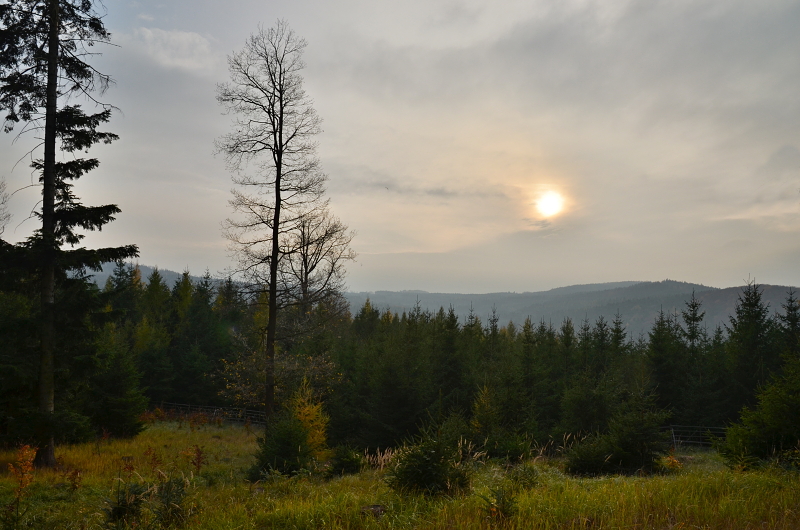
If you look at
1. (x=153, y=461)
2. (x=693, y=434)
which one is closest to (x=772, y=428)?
(x=153, y=461)

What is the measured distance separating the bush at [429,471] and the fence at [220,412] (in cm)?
2724

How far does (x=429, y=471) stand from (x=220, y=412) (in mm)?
33499

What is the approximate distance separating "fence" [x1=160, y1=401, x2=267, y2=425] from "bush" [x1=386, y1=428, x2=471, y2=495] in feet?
89.4

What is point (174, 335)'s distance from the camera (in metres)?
43.4

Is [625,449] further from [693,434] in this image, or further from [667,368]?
[667,368]

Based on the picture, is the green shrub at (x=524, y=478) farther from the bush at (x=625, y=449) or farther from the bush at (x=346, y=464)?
the bush at (x=346, y=464)

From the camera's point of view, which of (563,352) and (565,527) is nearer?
(565,527)

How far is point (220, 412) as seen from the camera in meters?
35.2

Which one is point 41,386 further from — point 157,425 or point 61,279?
point 157,425

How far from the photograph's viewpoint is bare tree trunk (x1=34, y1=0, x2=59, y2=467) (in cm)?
1252

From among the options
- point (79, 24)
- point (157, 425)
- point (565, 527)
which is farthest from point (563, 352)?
point (79, 24)

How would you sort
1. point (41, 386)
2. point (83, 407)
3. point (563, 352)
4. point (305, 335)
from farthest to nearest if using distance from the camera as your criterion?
point (563, 352) < point (83, 407) < point (305, 335) < point (41, 386)

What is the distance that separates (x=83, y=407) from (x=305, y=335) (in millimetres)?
13638

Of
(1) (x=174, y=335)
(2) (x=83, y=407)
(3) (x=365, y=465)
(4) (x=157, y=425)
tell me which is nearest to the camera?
(3) (x=365, y=465)
